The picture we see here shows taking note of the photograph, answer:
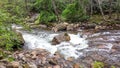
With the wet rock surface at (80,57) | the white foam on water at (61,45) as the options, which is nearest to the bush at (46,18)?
the white foam on water at (61,45)

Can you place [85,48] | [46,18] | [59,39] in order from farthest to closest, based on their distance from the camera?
[46,18] < [59,39] < [85,48]

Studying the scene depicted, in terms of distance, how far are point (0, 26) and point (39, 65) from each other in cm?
580

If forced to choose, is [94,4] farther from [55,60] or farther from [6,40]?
[6,40]

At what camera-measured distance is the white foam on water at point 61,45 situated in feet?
47.4

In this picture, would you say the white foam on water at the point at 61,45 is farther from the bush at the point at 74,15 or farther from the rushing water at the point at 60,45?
the bush at the point at 74,15

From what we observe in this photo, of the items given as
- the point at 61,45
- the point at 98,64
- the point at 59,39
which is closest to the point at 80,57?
the point at 98,64

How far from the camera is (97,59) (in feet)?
42.5

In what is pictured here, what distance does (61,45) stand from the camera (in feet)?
54.0

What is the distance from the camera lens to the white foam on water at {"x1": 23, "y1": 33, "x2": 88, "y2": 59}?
1446 cm

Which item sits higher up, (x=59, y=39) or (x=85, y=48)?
(x=59, y=39)

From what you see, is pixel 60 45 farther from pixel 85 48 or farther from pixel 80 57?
pixel 80 57

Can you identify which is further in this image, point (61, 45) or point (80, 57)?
point (61, 45)

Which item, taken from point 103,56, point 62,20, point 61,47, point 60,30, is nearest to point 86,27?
point 60,30

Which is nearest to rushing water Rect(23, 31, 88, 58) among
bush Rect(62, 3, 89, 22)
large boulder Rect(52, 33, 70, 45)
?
large boulder Rect(52, 33, 70, 45)
